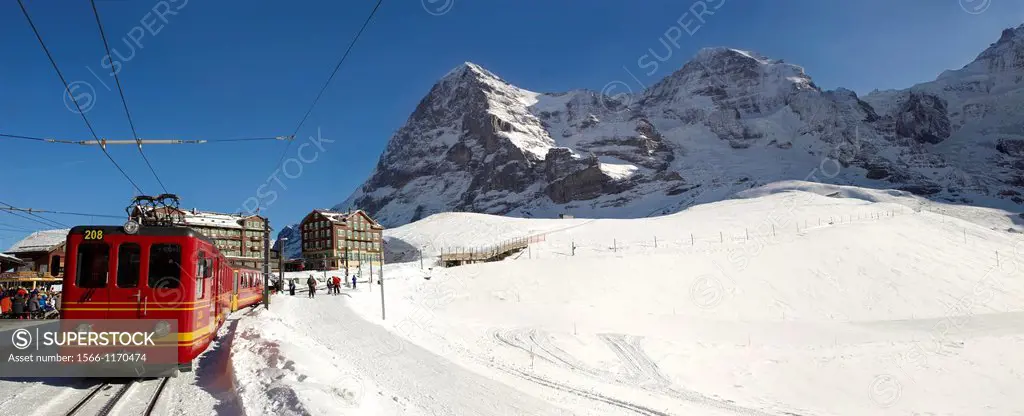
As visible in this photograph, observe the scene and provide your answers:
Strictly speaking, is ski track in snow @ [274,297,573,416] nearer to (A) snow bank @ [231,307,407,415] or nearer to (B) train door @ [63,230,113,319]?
(A) snow bank @ [231,307,407,415]

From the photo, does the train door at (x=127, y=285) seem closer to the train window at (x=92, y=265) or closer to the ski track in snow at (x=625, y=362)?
the train window at (x=92, y=265)

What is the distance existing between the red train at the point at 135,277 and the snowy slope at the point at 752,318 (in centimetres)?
732

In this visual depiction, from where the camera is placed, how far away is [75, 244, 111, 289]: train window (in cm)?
1084

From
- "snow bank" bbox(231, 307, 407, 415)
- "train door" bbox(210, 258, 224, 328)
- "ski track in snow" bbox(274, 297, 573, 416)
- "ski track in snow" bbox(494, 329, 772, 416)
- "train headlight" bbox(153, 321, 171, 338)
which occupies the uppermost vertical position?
"train door" bbox(210, 258, 224, 328)

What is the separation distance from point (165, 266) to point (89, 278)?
142 centimetres

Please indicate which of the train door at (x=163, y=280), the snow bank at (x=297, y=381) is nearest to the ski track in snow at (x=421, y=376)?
the snow bank at (x=297, y=381)

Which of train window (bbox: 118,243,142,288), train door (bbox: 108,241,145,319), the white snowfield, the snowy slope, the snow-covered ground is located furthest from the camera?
the snowy slope

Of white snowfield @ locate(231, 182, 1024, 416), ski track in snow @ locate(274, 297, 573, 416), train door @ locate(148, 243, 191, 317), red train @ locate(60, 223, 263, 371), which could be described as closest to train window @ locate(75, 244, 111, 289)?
red train @ locate(60, 223, 263, 371)

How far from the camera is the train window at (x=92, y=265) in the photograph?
35.6 ft

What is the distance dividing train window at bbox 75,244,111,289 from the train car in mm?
11725

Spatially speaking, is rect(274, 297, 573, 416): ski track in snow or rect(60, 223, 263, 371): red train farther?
rect(60, 223, 263, 371): red train

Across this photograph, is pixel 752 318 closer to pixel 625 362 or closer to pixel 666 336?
pixel 666 336

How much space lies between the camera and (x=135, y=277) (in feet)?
36.0

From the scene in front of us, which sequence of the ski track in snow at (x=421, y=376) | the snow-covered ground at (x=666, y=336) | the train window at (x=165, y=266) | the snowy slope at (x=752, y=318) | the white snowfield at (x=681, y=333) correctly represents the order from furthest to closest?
1. the snowy slope at (x=752, y=318)
2. the white snowfield at (x=681, y=333)
3. the snow-covered ground at (x=666, y=336)
4. the train window at (x=165, y=266)
5. the ski track in snow at (x=421, y=376)
